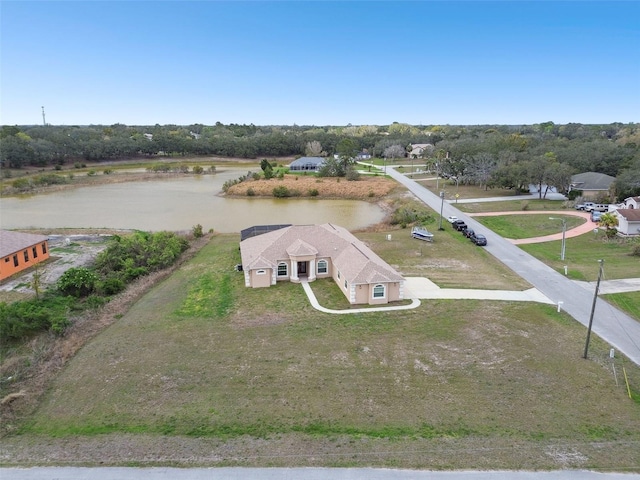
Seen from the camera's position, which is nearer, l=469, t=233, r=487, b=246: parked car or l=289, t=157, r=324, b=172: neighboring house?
l=469, t=233, r=487, b=246: parked car

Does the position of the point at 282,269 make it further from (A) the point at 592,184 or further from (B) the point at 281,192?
(A) the point at 592,184

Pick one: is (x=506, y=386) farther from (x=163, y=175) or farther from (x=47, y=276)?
(x=163, y=175)

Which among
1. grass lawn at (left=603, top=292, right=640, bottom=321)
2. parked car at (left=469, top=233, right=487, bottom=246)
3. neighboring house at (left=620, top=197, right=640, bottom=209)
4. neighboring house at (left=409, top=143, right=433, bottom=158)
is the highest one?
neighboring house at (left=409, top=143, right=433, bottom=158)

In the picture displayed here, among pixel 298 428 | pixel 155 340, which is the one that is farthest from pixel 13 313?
pixel 298 428

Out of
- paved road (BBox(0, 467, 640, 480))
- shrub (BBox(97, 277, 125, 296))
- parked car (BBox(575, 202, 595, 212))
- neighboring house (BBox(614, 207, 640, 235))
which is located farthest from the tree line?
shrub (BBox(97, 277, 125, 296))

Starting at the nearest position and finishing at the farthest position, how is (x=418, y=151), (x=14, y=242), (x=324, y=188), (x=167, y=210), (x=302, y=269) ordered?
(x=302, y=269) < (x=14, y=242) < (x=167, y=210) < (x=324, y=188) < (x=418, y=151)

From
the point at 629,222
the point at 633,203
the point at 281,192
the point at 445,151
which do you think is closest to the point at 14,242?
the point at 281,192

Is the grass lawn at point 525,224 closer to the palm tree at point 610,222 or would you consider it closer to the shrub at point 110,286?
the palm tree at point 610,222

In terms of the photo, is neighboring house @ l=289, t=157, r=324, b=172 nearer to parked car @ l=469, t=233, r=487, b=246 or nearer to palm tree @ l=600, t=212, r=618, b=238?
parked car @ l=469, t=233, r=487, b=246
